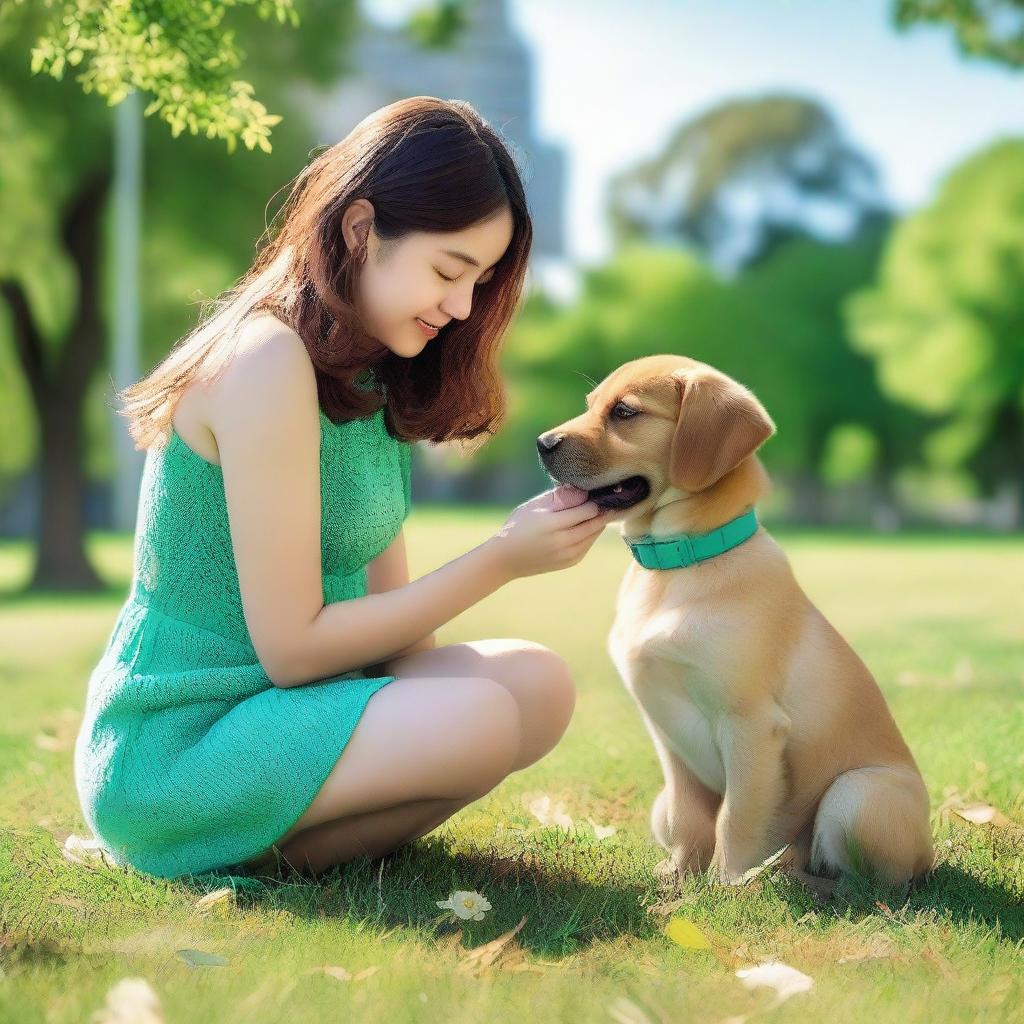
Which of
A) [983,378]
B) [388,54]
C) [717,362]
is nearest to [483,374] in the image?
[983,378]

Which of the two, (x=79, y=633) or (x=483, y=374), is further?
(x=79, y=633)

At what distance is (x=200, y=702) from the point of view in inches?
114

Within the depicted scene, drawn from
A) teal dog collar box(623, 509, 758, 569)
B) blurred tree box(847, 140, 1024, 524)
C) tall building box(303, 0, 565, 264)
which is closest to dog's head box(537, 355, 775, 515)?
teal dog collar box(623, 509, 758, 569)

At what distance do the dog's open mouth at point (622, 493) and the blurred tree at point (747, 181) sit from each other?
4306 centimetres

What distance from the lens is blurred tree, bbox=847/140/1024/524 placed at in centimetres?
3244

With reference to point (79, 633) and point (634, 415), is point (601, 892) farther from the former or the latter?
point (79, 633)

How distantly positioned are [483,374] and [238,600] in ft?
2.94

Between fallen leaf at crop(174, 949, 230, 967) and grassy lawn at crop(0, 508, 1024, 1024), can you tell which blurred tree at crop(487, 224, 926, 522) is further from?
fallen leaf at crop(174, 949, 230, 967)

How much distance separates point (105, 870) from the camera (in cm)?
293

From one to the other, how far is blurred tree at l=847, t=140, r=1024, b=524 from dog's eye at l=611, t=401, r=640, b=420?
103 feet

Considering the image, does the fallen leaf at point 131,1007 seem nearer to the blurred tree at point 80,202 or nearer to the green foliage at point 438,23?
the green foliage at point 438,23

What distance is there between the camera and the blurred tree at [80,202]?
14742mm

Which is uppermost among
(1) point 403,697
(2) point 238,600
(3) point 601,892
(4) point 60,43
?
A: (4) point 60,43

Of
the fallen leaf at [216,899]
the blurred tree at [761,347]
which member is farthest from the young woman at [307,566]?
the blurred tree at [761,347]
